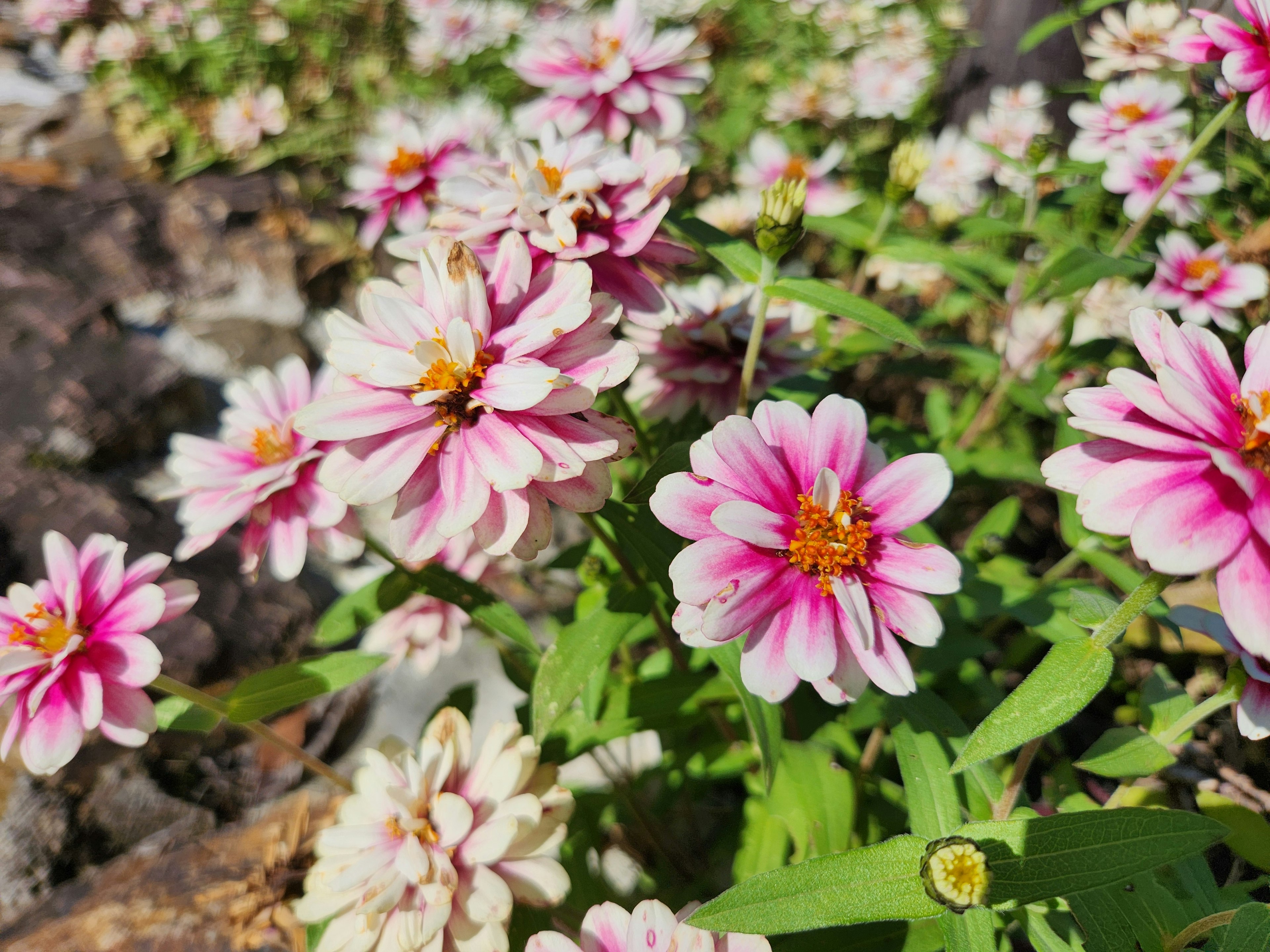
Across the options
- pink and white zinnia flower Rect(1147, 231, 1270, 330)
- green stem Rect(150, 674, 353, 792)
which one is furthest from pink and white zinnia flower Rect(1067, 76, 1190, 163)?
green stem Rect(150, 674, 353, 792)

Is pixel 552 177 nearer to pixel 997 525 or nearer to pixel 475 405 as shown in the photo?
pixel 475 405

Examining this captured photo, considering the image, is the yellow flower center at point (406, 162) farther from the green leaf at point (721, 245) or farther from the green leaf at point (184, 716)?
the green leaf at point (184, 716)

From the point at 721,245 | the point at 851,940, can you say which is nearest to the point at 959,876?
the point at 851,940

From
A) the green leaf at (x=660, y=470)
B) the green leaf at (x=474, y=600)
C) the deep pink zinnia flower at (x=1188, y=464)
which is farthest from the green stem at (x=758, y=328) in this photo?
the green leaf at (x=474, y=600)

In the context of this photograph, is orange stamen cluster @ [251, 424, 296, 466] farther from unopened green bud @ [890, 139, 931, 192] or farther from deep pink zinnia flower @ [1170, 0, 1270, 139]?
deep pink zinnia flower @ [1170, 0, 1270, 139]

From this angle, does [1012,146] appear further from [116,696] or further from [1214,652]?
[116,696]

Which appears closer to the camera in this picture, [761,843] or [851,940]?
[851,940]
